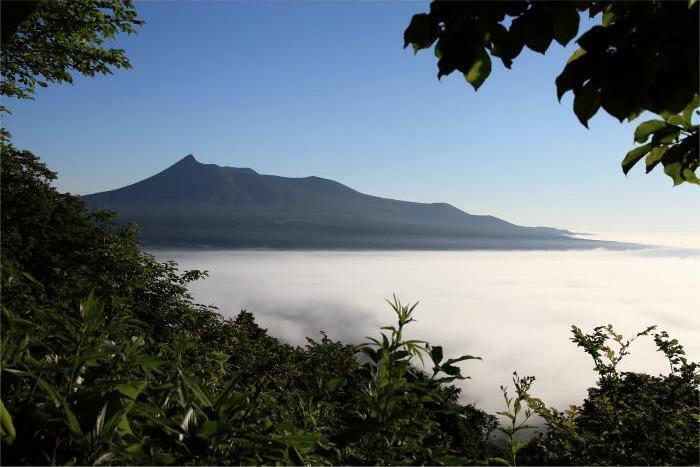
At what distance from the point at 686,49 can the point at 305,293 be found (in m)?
182

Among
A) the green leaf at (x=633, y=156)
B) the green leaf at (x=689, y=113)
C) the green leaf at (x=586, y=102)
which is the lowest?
the green leaf at (x=633, y=156)

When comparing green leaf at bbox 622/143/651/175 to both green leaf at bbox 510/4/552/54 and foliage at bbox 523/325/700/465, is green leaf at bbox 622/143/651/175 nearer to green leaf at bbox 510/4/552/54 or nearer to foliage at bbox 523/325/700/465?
green leaf at bbox 510/4/552/54

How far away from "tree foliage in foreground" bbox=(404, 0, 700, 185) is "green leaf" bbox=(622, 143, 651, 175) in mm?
691

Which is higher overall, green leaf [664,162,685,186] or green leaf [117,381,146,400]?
green leaf [664,162,685,186]

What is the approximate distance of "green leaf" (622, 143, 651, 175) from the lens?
2621mm

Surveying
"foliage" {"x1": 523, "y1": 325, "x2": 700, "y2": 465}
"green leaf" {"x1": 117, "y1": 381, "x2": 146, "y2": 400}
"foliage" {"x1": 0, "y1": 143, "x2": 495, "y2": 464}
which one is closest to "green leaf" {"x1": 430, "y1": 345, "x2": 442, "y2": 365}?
"foliage" {"x1": 0, "y1": 143, "x2": 495, "y2": 464}

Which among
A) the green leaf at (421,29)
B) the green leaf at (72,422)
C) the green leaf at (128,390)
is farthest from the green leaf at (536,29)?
the green leaf at (72,422)

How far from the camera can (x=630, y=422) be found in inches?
278

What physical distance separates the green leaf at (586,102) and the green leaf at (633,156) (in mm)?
849

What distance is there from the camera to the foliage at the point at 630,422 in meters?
6.56

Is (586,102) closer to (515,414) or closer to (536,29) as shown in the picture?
(536,29)

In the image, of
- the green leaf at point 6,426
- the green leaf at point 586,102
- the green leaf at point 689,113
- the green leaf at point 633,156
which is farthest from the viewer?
the green leaf at point 633,156

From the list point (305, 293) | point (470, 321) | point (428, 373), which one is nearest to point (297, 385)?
point (428, 373)

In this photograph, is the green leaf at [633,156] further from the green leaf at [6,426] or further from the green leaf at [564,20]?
the green leaf at [6,426]
